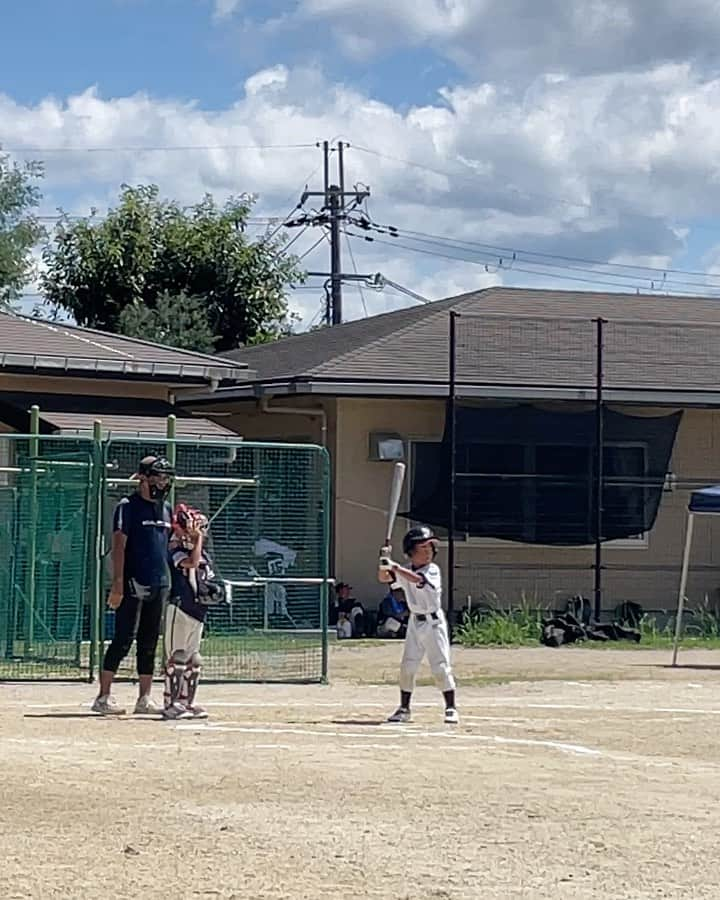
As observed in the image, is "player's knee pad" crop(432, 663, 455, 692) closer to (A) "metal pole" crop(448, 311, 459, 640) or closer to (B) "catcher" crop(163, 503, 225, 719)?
(B) "catcher" crop(163, 503, 225, 719)

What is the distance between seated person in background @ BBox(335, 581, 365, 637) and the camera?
2178 centimetres

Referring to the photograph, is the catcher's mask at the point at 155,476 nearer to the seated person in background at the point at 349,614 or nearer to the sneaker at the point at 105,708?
the sneaker at the point at 105,708

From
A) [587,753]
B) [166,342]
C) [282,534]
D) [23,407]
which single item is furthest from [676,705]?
[166,342]

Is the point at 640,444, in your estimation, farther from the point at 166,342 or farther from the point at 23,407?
the point at 166,342

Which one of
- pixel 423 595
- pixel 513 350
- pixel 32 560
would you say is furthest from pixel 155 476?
pixel 513 350

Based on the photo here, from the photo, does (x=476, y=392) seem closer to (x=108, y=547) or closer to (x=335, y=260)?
A: (x=108, y=547)

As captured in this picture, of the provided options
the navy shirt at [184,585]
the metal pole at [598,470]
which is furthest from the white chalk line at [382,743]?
the metal pole at [598,470]

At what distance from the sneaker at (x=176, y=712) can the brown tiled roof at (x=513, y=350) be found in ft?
32.9

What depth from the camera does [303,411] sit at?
23.8 metres

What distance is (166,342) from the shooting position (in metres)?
38.8

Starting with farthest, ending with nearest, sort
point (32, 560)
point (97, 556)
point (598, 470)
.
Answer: point (598, 470), point (32, 560), point (97, 556)

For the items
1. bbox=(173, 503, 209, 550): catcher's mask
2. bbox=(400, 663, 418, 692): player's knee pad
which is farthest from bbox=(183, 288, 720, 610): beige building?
bbox=(400, 663, 418, 692): player's knee pad

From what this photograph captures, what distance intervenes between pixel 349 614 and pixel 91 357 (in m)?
4.46

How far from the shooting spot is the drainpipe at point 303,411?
23.5 m
